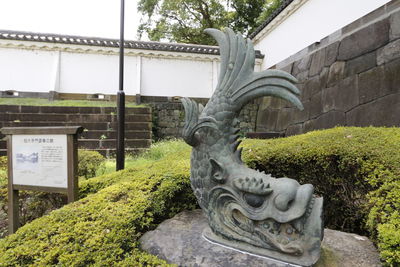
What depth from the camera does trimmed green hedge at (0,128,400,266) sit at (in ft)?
6.22

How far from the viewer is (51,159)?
3064mm

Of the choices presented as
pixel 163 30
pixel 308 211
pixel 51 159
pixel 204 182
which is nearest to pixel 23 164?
pixel 51 159

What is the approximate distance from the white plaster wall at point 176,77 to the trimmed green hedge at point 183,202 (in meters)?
7.41

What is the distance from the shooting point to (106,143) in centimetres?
769

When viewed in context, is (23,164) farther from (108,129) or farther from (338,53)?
(338,53)

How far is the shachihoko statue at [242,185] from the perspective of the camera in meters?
1.80

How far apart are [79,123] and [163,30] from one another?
10.3 metres

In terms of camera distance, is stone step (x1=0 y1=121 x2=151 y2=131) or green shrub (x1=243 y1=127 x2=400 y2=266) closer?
green shrub (x1=243 y1=127 x2=400 y2=266)

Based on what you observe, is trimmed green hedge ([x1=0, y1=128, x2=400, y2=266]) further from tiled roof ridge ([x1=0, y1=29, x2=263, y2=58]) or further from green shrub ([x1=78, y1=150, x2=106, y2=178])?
tiled roof ridge ([x1=0, y1=29, x2=263, y2=58])

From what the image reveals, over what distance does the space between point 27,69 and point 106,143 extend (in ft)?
16.4

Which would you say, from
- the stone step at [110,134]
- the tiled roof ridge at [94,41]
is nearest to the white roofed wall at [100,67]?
the tiled roof ridge at [94,41]

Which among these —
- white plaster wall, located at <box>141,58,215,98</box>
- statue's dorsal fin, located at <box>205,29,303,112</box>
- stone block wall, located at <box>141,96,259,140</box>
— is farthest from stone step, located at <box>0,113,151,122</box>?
statue's dorsal fin, located at <box>205,29,303,112</box>

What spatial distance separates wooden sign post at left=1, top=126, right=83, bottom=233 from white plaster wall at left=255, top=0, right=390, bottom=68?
661 cm

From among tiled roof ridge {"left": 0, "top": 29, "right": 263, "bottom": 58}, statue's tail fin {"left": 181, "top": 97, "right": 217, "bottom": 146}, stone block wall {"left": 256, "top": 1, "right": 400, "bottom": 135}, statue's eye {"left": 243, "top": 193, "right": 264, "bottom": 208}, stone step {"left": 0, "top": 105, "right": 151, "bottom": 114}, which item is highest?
tiled roof ridge {"left": 0, "top": 29, "right": 263, "bottom": 58}
